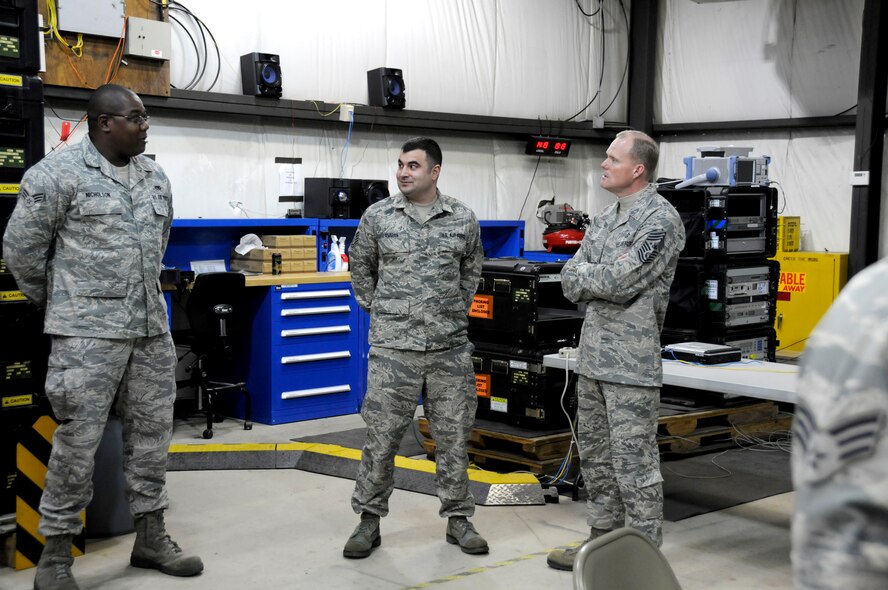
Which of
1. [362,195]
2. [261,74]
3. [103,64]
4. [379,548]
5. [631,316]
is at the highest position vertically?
[261,74]

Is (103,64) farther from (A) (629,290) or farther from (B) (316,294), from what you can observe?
(A) (629,290)

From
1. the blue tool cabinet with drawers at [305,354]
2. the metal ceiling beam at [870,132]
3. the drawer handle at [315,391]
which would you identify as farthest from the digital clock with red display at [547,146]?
the drawer handle at [315,391]

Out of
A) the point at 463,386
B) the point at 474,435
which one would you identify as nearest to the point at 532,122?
the point at 474,435

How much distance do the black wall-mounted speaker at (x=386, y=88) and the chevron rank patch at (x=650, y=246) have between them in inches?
198

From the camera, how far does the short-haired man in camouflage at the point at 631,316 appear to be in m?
3.56

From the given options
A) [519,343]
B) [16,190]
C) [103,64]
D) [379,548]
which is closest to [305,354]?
[519,343]

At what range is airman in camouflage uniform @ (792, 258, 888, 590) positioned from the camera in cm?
84

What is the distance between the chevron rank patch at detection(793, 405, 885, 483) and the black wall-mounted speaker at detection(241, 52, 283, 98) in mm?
6944

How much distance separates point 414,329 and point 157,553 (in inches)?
55.8

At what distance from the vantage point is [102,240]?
361cm

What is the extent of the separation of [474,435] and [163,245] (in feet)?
7.32

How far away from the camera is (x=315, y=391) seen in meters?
6.91

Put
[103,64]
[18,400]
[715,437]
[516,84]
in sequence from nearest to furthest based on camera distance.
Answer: [18,400] → [715,437] → [103,64] → [516,84]

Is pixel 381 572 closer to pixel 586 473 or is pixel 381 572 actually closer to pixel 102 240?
pixel 586 473
